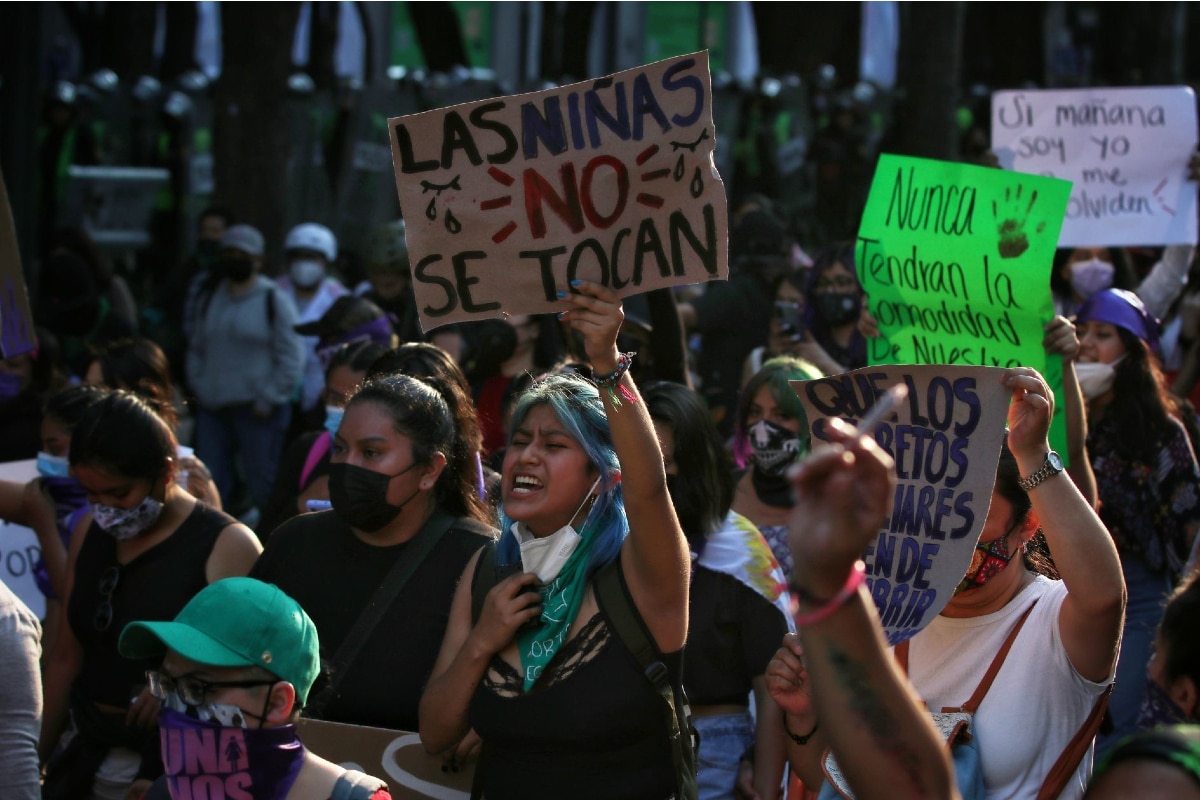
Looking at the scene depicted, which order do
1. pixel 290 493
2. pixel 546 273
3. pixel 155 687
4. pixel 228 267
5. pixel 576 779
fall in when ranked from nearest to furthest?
pixel 155 687, pixel 576 779, pixel 546 273, pixel 290 493, pixel 228 267

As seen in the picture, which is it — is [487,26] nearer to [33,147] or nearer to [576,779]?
[33,147]

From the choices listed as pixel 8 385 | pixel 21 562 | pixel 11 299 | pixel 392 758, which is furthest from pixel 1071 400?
pixel 8 385

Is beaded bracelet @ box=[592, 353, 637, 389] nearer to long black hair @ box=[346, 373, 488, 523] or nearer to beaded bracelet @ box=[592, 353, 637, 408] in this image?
beaded bracelet @ box=[592, 353, 637, 408]

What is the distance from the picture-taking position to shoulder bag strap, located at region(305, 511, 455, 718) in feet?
13.3

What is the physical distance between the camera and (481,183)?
12.0 feet

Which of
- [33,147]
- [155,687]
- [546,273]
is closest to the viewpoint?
[155,687]

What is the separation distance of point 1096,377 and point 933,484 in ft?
9.06

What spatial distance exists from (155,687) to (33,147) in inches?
348

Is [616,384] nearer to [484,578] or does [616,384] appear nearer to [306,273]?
[484,578]

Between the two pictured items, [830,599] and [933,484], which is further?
[933,484]

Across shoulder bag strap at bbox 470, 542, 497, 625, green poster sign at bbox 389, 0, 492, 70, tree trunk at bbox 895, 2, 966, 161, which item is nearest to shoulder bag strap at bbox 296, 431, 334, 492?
shoulder bag strap at bbox 470, 542, 497, 625

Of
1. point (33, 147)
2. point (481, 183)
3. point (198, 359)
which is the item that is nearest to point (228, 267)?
point (198, 359)

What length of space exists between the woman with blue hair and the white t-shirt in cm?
60

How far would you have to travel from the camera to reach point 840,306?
24.0 ft
